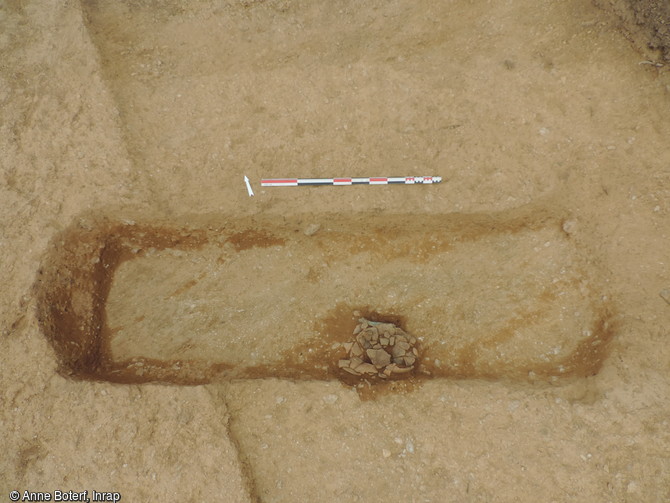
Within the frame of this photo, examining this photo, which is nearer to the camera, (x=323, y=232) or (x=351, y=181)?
(x=351, y=181)

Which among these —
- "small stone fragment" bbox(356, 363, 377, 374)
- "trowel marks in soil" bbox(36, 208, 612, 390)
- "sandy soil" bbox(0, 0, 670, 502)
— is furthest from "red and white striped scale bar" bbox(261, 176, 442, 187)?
"small stone fragment" bbox(356, 363, 377, 374)

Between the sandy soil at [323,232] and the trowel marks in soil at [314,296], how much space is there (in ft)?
0.08

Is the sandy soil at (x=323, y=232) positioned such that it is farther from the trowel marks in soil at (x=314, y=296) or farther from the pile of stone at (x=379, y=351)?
the pile of stone at (x=379, y=351)

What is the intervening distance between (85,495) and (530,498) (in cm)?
389

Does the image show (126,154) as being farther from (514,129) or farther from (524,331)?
(524,331)

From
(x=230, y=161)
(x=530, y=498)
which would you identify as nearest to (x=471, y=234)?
(x=530, y=498)

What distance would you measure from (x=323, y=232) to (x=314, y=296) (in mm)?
761

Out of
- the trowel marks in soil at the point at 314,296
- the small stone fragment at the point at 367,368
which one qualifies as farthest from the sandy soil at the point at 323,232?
the small stone fragment at the point at 367,368

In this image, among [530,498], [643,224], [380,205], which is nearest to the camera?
[530,498]

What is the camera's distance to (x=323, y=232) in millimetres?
4793

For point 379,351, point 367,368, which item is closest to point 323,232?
point 379,351

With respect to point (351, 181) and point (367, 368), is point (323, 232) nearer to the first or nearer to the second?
point (351, 181)

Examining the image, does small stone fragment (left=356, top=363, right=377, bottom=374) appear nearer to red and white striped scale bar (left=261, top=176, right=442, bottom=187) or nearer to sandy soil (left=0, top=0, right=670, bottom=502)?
sandy soil (left=0, top=0, right=670, bottom=502)

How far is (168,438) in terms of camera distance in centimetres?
367
